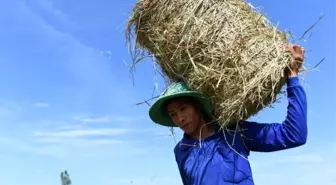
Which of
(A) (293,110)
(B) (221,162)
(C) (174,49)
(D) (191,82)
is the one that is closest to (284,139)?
(A) (293,110)

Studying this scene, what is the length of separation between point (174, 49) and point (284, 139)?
38.7 inches

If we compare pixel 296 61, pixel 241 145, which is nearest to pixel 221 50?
pixel 296 61

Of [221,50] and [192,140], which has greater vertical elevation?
[221,50]

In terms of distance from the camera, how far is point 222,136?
11.4 feet

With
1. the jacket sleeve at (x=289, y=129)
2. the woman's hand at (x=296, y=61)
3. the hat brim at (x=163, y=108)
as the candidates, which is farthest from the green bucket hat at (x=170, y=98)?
the woman's hand at (x=296, y=61)

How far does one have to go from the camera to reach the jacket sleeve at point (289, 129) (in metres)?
Result: 3.21

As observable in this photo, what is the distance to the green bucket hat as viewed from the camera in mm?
3461

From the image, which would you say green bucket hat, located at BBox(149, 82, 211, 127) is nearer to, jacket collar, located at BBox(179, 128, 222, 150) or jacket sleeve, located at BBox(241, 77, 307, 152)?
jacket collar, located at BBox(179, 128, 222, 150)

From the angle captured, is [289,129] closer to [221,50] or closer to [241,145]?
[241,145]

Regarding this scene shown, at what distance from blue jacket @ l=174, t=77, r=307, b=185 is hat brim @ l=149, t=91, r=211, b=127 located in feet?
0.70

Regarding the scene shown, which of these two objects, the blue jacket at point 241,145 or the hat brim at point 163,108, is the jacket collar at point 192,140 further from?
the hat brim at point 163,108

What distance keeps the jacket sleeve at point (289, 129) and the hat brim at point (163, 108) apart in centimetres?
36

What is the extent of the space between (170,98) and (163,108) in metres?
0.25

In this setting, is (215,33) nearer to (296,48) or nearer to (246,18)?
(246,18)
